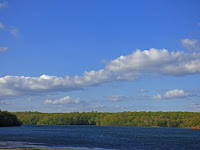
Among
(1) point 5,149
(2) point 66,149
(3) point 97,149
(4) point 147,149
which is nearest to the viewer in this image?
(1) point 5,149

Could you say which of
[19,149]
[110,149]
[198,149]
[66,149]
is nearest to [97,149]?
[110,149]

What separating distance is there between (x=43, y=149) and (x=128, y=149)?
931 inches

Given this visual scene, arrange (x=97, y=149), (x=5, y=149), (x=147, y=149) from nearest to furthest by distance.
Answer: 1. (x=5, y=149)
2. (x=97, y=149)
3. (x=147, y=149)

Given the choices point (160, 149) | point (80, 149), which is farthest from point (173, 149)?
point (80, 149)

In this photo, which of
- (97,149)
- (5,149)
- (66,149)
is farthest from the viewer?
(97,149)

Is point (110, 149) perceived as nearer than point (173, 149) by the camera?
Yes

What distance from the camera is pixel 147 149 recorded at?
8112 cm

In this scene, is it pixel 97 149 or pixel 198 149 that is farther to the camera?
pixel 198 149

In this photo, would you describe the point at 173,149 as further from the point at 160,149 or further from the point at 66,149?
the point at 66,149

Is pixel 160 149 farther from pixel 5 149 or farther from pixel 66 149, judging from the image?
pixel 5 149

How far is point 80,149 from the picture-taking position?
7400cm

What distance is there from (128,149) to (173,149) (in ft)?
45.0

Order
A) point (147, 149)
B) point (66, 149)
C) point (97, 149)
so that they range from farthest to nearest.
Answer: point (147, 149) < point (97, 149) < point (66, 149)

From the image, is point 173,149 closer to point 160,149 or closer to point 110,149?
point 160,149
